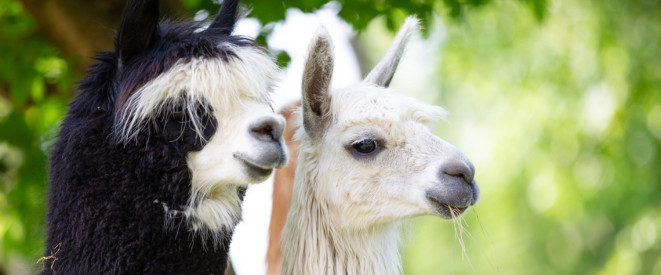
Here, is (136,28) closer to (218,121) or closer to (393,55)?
(218,121)

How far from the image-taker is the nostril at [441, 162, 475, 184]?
12.4ft

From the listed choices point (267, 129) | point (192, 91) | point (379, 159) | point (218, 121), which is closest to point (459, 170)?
point (379, 159)

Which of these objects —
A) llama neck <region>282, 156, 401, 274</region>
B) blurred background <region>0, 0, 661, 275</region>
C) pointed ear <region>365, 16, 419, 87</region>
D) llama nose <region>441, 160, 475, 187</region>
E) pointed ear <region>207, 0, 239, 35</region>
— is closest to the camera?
pointed ear <region>207, 0, 239, 35</region>

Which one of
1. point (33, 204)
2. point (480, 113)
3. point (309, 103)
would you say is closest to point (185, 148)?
point (309, 103)

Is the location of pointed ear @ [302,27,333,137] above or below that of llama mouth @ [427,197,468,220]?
above

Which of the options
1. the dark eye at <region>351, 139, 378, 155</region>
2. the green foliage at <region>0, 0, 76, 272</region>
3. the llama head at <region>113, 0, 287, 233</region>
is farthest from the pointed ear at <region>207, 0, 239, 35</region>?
the green foliage at <region>0, 0, 76, 272</region>

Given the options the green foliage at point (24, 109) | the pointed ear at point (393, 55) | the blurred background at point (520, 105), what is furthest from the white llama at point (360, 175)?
the green foliage at point (24, 109)

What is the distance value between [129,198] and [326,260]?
4.39 feet

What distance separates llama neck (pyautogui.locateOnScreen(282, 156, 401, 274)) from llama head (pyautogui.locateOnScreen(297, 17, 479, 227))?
6 cm

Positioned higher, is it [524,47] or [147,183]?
[147,183]

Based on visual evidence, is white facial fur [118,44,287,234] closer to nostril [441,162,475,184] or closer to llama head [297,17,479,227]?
llama head [297,17,479,227]

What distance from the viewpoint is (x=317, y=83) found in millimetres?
4074

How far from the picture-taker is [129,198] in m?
3.11

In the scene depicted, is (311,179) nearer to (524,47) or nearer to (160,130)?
(160,130)
